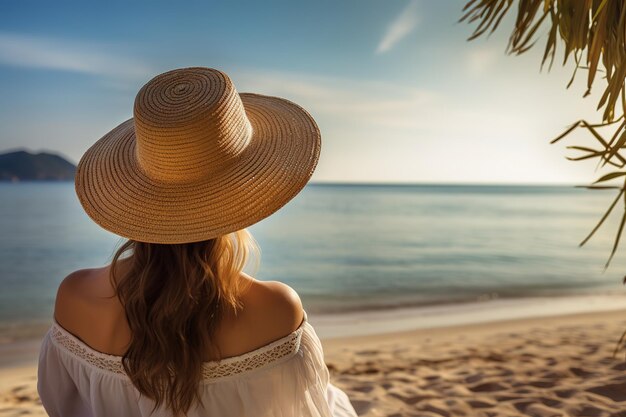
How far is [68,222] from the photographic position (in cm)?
1831

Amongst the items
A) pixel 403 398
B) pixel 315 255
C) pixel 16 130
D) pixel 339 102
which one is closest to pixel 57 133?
pixel 16 130

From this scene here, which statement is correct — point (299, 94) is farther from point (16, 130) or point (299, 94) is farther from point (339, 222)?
point (16, 130)

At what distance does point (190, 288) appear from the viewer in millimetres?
1328

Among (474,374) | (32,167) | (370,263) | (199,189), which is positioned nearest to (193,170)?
(199,189)

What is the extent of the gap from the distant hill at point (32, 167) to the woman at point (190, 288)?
70652mm

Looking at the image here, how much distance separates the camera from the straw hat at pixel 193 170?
1.35m

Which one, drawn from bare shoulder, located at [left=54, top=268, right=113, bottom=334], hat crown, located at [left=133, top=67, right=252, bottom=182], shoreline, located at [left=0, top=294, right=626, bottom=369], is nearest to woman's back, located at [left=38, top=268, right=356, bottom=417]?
bare shoulder, located at [left=54, top=268, right=113, bottom=334]

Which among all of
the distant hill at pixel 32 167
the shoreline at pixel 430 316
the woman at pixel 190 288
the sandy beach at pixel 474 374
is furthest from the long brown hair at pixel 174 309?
the distant hill at pixel 32 167

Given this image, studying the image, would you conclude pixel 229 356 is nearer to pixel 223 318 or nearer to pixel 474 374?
pixel 223 318

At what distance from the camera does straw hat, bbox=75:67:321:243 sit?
1351 millimetres

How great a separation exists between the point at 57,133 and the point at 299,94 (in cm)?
2920

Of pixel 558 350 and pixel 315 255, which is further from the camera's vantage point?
pixel 315 255

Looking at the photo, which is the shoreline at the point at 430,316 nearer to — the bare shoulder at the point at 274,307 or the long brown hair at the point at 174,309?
the long brown hair at the point at 174,309

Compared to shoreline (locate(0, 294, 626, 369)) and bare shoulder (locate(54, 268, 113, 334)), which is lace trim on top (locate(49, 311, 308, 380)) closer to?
bare shoulder (locate(54, 268, 113, 334))
